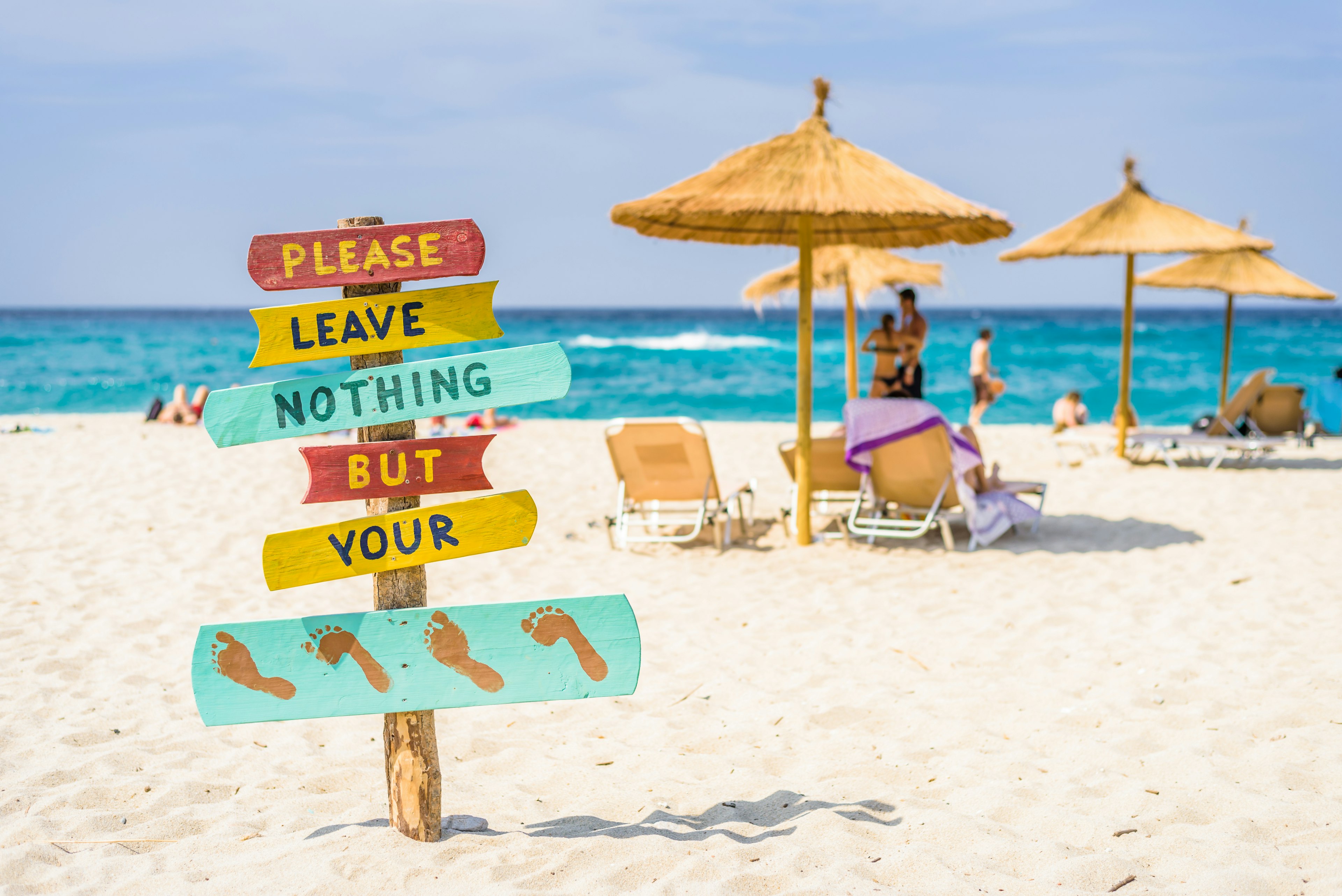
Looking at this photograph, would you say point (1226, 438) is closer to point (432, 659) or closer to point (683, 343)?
point (432, 659)

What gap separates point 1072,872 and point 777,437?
9.82 metres

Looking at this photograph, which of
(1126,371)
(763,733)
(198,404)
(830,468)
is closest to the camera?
(763,733)

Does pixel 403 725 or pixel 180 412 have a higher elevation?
pixel 403 725

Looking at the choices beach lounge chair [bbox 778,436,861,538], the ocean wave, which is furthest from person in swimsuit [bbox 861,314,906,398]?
the ocean wave

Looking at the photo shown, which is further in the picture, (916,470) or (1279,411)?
(1279,411)

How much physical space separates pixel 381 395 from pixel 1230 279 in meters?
12.0

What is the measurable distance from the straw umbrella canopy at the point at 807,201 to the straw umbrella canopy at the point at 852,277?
9.72 feet

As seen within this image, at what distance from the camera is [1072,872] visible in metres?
2.35

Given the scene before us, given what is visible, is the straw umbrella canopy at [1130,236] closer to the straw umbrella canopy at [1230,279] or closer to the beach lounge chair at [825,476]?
the straw umbrella canopy at [1230,279]

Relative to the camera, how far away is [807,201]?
5461mm

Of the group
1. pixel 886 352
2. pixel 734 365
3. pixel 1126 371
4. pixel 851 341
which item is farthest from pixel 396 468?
pixel 734 365

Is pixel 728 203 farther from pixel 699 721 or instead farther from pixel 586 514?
pixel 699 721

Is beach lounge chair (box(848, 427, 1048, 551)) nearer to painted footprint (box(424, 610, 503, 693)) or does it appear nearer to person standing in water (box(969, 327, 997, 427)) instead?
painted footprint (box(424, 610, 503, 693))

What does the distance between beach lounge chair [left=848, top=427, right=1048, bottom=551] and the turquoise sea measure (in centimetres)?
372
